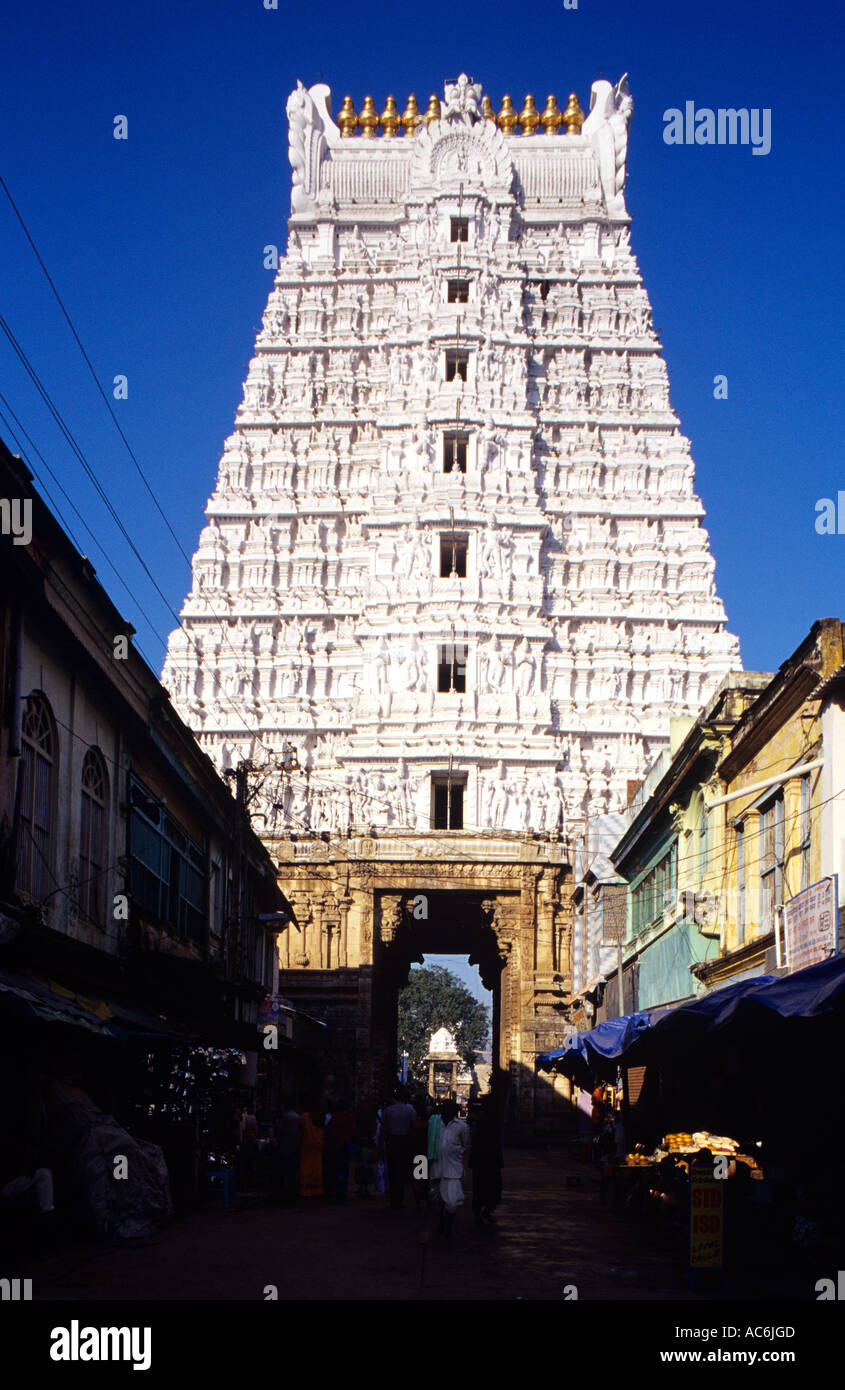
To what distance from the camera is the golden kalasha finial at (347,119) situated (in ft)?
290

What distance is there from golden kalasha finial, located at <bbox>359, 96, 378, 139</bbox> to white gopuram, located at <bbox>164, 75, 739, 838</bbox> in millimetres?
9994

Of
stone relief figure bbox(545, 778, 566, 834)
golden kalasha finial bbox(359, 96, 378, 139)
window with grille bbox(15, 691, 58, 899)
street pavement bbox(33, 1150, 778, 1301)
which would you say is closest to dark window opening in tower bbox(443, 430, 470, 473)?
stone relief figure bbox(545, 778, 566, 834)

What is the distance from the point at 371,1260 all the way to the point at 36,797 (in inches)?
252

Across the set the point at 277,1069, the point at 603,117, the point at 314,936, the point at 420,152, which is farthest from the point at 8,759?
the point at 603,117

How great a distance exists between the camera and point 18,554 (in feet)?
50.0

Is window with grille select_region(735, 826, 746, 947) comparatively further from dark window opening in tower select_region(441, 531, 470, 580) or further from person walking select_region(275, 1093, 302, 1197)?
dark window opening in tower select_region(441, 531, 470, 580)

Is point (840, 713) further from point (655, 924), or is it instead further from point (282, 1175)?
point (655, 924)

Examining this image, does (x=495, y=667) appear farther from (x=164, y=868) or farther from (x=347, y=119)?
(x=347, y=119)

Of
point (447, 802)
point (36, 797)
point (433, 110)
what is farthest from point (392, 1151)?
point (433, 110)

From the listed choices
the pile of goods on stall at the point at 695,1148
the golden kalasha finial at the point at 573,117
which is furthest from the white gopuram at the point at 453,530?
the pile of goods on stall at the point at 695,1148

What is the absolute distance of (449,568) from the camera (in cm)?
6475

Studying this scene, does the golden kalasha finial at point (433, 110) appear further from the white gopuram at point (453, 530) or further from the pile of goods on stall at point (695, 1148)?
the pile of goods on stall at point (695, 1148)

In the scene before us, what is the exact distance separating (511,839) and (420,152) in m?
42.0

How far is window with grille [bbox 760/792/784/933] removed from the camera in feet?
68.8
